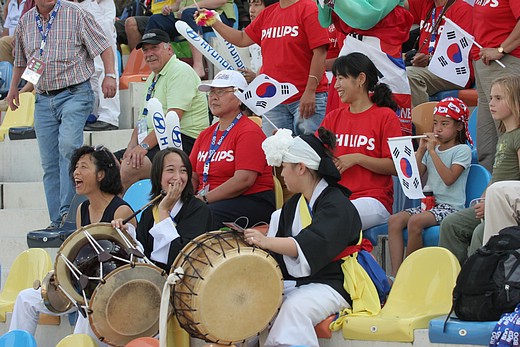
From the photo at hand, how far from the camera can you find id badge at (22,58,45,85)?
328 inches

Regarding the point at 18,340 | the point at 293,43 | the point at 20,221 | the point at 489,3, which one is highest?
the point at 489,3

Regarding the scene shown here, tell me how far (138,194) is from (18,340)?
2.13 metres

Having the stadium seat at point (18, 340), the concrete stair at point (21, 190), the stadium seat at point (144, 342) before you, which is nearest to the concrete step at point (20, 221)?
the concrete stair at point (21, 190)

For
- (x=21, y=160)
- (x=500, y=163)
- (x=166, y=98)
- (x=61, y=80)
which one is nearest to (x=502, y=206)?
(x=500, y=163)

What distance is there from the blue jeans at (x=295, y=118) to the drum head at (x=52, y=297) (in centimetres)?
223

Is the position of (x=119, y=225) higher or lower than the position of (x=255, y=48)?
lower

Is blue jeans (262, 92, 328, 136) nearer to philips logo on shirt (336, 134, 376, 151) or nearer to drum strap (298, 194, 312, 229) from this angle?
philips logo on shirt (336, 134, 376, 151)

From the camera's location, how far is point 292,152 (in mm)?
A: 5551

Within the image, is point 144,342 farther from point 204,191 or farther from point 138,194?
point 138,194

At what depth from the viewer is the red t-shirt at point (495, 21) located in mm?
7000

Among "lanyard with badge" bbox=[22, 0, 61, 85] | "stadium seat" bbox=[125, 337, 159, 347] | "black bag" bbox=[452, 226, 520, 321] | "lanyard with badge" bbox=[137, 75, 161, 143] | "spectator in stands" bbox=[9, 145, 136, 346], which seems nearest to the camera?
"black bag" bbox=[452, 226, 520, 321]

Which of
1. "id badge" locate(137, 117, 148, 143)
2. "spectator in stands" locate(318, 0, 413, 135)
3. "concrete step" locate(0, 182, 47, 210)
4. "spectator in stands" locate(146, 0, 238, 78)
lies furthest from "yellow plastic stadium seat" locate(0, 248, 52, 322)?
"spectator in stands" locate(146, 0, 238, 78)

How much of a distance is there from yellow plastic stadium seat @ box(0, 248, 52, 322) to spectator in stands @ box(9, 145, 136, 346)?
45cm

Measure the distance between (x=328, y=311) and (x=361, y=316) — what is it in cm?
16
